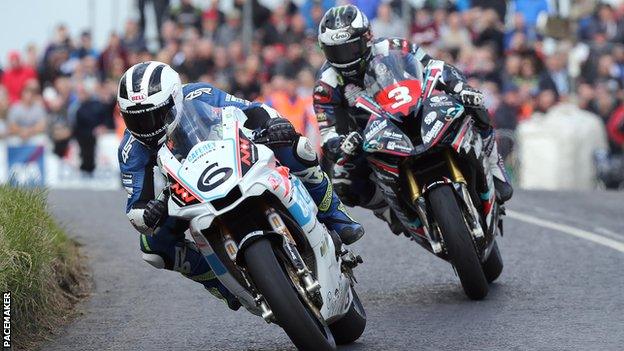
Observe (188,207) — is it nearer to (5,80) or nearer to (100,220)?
(100,220)

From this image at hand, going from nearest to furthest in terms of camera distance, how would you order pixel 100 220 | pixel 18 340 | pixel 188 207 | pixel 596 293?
1. pixel 188 207
2. pixel 18 340
3. pixel 596 293
4. pixel 100 220

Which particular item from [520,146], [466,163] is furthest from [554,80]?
[466,163]

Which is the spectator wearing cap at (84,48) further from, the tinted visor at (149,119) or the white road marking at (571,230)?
the tinted visor at (149,119)

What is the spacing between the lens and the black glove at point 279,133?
7281 millimetres

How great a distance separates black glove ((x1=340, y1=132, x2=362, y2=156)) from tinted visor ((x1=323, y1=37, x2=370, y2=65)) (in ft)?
1.60

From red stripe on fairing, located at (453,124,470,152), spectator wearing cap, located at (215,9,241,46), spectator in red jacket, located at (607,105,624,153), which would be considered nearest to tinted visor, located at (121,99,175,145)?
red stripe on fairing, located at (453,124,470,152)

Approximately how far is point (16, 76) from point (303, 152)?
55.8 ft

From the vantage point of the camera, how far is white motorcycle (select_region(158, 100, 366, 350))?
261 inches

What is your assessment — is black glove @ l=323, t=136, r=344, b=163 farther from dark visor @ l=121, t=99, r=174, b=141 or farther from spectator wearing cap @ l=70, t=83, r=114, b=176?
spectator wearing cap @ l=70, t=83, r=114, b=176

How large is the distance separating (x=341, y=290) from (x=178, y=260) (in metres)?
0.96

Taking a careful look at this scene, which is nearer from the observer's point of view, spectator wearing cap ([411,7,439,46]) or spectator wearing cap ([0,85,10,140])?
spectator wearing cap ([411,7,439,46])

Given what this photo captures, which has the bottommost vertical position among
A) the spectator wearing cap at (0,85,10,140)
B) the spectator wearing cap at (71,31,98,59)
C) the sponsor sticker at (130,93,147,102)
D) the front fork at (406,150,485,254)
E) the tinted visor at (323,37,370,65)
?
the spectator wearing cap at (0,85,10,140)

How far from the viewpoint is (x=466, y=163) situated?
902cm

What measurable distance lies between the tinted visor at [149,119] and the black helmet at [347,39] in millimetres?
2269
